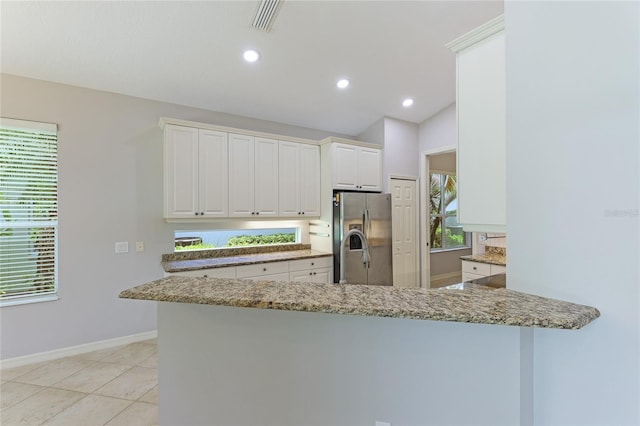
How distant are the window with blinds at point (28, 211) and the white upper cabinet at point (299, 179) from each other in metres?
2.44

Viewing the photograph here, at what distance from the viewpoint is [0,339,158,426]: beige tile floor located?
2.03 m

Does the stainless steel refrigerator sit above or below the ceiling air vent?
below

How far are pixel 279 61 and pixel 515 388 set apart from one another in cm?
327

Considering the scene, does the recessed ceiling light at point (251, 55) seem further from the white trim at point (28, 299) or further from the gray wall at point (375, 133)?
the white trim at point (28, 299)

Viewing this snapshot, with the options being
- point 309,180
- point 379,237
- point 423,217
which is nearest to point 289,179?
point 309,180

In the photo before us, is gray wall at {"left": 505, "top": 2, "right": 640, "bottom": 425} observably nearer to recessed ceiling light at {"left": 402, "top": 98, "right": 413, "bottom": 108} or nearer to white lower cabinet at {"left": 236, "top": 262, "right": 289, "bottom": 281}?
white lower cabinet at {"left": 236, "top": 262, "right": 289, "bottom": 281}

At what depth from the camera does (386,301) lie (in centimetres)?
103

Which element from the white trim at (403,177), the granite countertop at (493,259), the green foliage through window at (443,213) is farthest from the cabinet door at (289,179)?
the green foliage through window at (443,213)

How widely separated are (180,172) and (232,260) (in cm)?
120

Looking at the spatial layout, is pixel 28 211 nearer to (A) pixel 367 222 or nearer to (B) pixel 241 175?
(B) pixel 241 175

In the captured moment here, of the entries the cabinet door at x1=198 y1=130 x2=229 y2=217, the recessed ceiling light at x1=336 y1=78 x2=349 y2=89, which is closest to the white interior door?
the recessed ceiling light at x1=336 y1=78 x2=349 y2=89

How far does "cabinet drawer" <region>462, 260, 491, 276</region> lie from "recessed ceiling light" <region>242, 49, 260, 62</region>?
10.8 feet

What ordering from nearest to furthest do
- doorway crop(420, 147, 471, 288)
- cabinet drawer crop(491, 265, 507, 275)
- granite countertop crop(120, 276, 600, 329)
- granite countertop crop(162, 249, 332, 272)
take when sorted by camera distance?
granite countertop crop(120, 276, 600, 329) → cabinet drawer crop(491, 265, 507, 275) → granite countertop crop(162, 249, 332, 272) → doorway crop(420, 147, 471, 288)

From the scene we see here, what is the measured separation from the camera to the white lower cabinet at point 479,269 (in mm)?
3033
